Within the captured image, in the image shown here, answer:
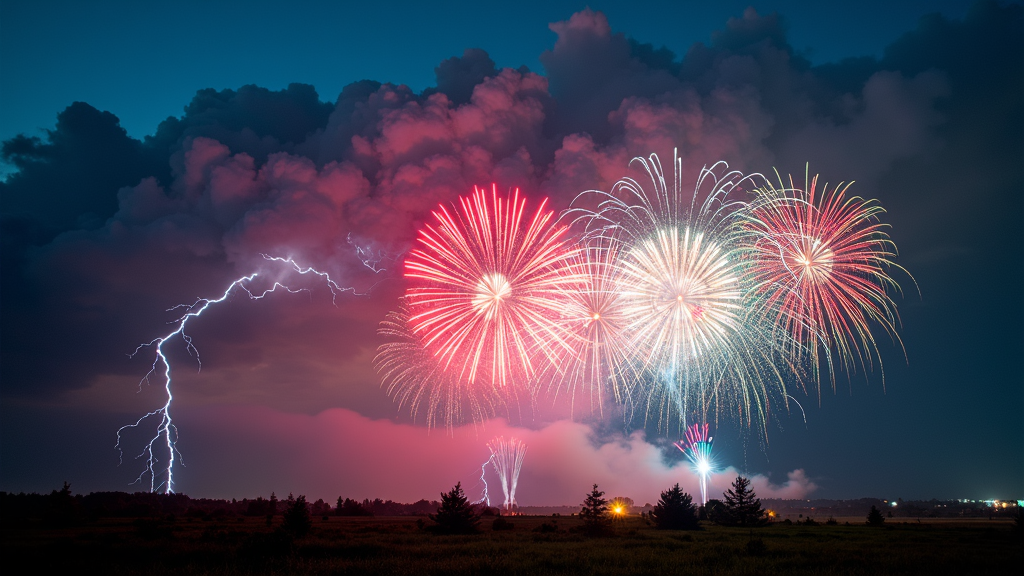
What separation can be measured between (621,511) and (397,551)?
7711cm

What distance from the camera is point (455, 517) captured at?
4762 centimetres

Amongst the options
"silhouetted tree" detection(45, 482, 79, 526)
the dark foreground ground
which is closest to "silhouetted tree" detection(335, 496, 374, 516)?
"silhouetted tree" detection(45, 482, 79, 526)

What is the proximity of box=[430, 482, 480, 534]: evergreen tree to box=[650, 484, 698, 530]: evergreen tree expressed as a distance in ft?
67.6

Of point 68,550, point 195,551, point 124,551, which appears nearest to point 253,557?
point 195,551

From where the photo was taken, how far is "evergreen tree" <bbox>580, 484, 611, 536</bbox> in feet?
153

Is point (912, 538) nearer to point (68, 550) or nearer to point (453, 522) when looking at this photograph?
point (453, 522)

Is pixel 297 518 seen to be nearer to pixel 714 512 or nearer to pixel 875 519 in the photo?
pixel 714 512

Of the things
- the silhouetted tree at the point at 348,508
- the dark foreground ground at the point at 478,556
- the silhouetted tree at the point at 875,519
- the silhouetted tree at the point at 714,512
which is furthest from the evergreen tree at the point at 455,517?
the silhouetted tree at the point at 348,508

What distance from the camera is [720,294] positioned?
37.5 meters

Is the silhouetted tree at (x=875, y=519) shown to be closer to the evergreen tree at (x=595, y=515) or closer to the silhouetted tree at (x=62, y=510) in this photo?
the evergreen tree at (x=595, y=515)

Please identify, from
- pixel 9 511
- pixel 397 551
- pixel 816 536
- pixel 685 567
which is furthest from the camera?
pixel 9 511

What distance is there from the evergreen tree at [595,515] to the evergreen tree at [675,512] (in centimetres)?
1148

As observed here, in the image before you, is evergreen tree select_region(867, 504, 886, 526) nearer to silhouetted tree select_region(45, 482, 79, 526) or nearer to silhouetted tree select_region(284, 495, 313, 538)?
silhouetted tree select_region(284, 495, 313, 538)

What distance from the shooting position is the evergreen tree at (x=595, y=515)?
4656cm
